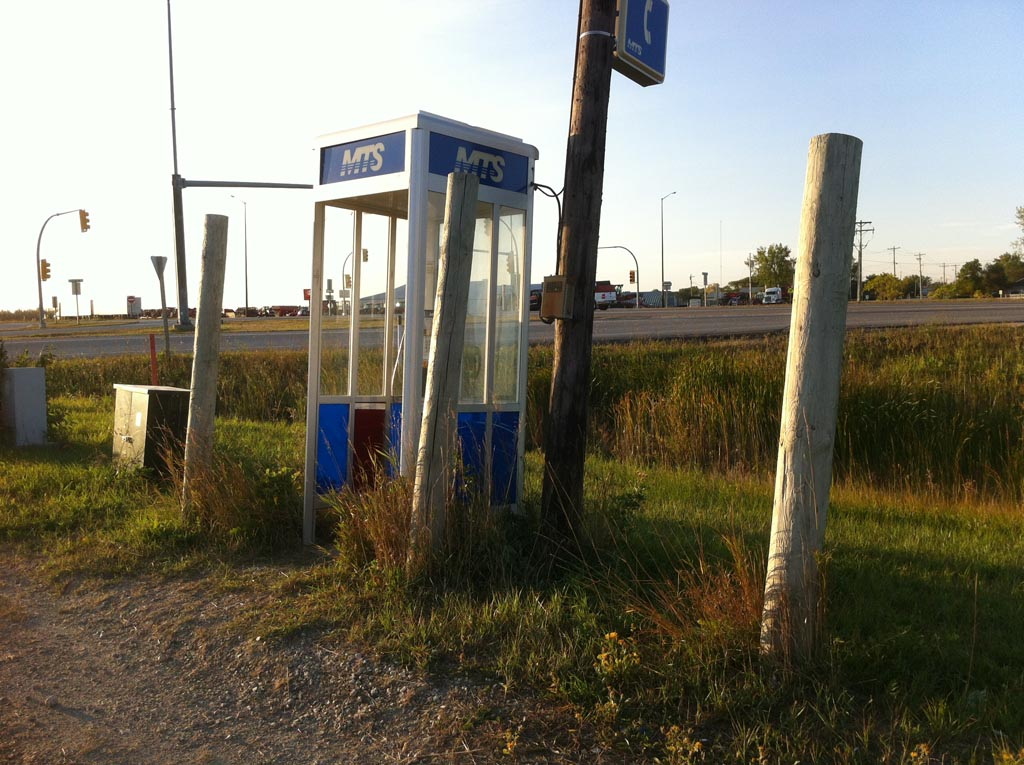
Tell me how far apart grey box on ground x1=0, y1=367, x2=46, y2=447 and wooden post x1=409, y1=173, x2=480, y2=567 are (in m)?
6.86

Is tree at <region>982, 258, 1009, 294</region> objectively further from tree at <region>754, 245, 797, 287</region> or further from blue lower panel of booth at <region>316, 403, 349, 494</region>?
blue lower panel of booth at <region>316, 403, 349, 494</region>

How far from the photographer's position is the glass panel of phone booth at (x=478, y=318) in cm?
623

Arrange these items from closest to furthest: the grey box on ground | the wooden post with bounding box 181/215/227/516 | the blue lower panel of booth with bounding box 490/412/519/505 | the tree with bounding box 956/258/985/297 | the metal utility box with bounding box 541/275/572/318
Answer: the metal utility box with bounding box 541/275/572/318 → the blue lower panel of booth with bounding box 490/412/519/505 → the wooden post with bounding box 181/215/227/516 → the grey box on ground → the tree with bounding box 956/258/985/297

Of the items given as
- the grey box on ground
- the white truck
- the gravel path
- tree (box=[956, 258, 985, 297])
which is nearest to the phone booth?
the gravel path

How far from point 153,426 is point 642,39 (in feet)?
16.9

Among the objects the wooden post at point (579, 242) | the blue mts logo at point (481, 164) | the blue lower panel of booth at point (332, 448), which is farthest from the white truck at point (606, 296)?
the wooden post at point (579, 242)

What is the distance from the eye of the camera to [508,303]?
248 inches

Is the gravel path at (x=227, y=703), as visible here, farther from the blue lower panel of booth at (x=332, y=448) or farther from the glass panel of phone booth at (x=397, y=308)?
the glass panel of phone booth at (x=397, y=308)

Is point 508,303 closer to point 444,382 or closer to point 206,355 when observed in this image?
point 444,382

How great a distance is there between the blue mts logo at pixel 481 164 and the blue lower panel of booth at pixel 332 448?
191 centimetres

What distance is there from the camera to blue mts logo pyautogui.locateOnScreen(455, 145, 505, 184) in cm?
577

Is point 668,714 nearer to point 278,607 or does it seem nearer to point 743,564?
point 743,564

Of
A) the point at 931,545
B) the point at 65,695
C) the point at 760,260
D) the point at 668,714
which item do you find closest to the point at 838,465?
the point at 931,545

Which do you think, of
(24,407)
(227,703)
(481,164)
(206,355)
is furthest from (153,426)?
(227,703)
